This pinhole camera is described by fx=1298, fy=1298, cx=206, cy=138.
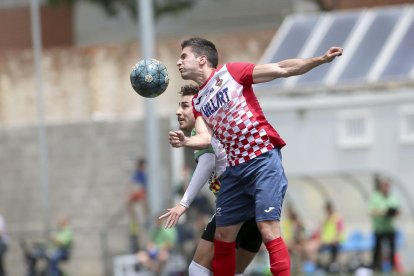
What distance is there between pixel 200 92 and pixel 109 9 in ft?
106

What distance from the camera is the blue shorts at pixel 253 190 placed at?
A: 389 inches

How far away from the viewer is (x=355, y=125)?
25.8 meters

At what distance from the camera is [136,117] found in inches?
1293

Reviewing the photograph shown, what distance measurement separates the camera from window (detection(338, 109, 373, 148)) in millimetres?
26031

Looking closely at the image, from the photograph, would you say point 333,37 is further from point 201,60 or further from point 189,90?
point 201,60

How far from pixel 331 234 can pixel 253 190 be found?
41.5 ft

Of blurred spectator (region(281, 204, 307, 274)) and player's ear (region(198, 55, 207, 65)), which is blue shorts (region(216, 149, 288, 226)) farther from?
blurred spectator (region(281, 204, 307, 274))

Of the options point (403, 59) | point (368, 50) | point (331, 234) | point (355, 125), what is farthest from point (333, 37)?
point (331, 234)

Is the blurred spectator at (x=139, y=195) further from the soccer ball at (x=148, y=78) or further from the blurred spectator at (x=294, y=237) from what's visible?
the soccer ball at (x=148, y=78)

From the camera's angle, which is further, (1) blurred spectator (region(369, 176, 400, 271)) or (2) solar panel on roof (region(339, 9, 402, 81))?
(2) solar panel on roof (region(339, 9, 402, 81))

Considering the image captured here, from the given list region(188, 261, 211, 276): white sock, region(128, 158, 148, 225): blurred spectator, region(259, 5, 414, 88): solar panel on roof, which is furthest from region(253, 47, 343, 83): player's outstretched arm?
region(259, 5, 414, 88): solar panel on roof

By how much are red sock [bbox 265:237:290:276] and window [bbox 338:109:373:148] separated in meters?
15.9

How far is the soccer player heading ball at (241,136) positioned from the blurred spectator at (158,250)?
444 inches

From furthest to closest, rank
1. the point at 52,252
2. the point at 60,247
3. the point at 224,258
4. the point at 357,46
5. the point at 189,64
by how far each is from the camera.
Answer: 1. the point at 357,46
2. the point at 60,247
3. the point at 52,252
4. the point at 224,258
5. the point at 189,64
